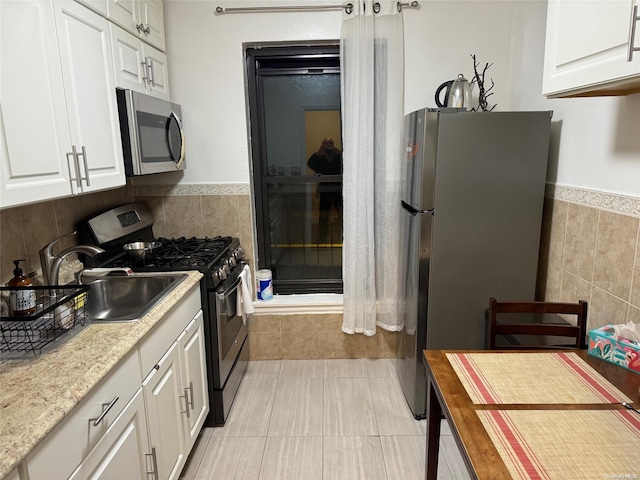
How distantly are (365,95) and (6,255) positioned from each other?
211 centimetres

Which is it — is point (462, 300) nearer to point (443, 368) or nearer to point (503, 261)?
point (503, 261)

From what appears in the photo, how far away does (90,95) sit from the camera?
1.81 metres

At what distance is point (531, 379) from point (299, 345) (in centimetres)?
201

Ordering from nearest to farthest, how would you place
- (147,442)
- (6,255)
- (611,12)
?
(611,12) → (147,442) → (6,255)

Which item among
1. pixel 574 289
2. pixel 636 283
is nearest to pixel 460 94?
pixel 574 289

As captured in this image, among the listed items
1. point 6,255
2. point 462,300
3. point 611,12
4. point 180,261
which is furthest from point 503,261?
point 6,255

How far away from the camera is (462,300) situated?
2.28 m

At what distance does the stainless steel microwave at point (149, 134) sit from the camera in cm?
208

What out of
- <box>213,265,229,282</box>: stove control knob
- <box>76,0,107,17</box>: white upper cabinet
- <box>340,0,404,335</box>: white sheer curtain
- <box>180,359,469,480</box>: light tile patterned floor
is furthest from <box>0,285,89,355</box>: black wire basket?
<box>340,0,404,335</box>: white sheer curtain

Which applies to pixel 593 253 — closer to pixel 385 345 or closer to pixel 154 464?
pixel 385 345

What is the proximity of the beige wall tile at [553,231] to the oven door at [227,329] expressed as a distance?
1.81m

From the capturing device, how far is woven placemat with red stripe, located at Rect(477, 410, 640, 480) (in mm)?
956

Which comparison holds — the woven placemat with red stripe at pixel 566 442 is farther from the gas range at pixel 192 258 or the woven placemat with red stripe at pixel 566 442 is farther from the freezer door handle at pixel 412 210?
the gas range at pixel 192 258

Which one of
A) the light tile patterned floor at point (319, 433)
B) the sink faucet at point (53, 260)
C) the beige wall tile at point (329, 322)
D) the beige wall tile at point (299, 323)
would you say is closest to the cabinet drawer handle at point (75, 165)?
the sink faucet at point (53, 260)
